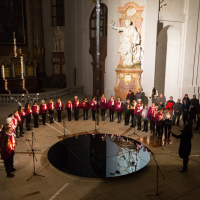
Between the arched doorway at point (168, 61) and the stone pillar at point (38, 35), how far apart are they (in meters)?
10.8

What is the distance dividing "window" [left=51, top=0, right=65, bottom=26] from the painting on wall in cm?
272

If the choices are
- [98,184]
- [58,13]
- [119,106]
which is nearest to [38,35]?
[58,13]

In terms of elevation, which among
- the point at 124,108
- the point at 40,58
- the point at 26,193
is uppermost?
the point at 40,58

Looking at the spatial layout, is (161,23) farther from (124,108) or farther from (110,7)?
(124,108)

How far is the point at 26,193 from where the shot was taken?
620 centimetres

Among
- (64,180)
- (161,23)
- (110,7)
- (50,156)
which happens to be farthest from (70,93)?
(64,180)

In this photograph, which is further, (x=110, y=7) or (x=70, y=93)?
(x=70, y=93)

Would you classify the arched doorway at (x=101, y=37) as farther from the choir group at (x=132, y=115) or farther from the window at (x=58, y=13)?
the choir group at (x=132, y=115)

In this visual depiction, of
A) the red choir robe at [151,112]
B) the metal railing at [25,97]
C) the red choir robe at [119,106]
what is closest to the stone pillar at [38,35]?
the metal railing at [25,97]

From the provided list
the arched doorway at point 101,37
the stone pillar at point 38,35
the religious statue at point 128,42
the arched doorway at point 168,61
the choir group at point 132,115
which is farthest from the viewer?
the stone pillar at point 38,35

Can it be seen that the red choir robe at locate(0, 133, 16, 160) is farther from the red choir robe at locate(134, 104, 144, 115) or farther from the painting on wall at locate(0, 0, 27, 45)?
the painting on wall at locate(0, 0, 27, 45)

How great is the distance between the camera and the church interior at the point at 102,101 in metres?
6.84

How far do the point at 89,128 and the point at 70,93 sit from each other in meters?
7.46

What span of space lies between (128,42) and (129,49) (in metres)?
0.43
